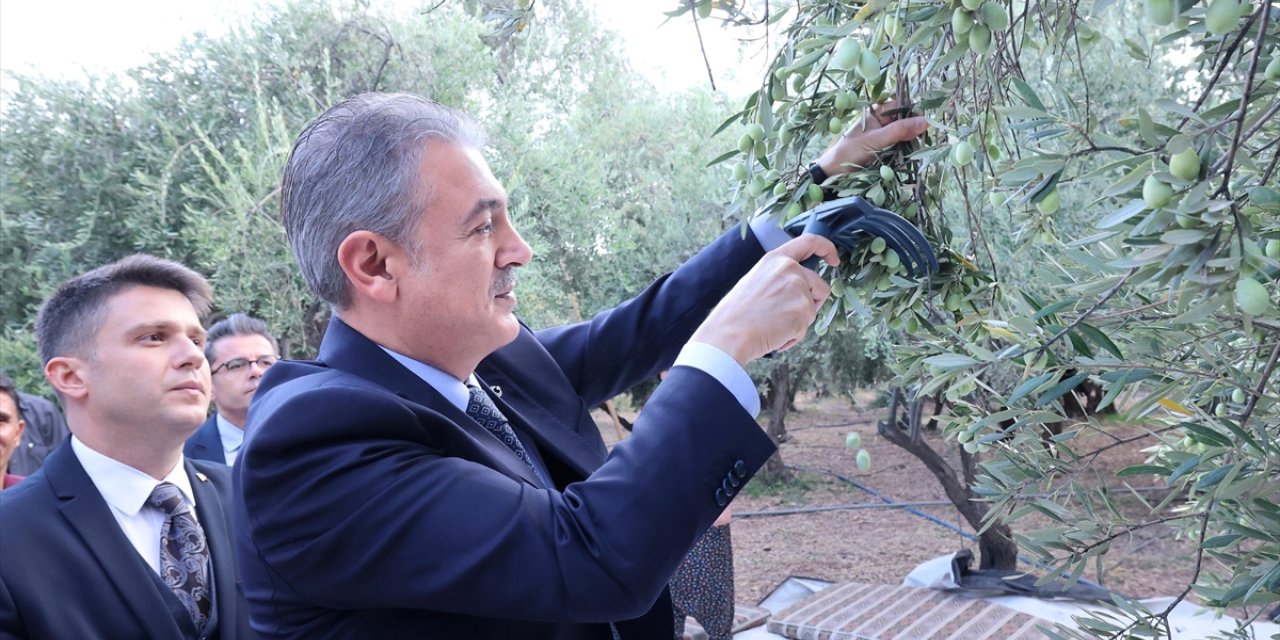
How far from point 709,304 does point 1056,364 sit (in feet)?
2.73

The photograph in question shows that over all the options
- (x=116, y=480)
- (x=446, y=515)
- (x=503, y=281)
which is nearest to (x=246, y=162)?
(x=116, y=480)

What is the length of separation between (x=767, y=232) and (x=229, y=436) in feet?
12.6

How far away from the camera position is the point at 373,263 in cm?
161

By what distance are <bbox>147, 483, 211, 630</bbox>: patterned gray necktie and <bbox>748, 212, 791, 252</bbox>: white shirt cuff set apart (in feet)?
5.63

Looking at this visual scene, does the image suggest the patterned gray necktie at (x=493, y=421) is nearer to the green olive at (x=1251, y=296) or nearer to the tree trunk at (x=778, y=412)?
the green olive at (x=1251, y=296)

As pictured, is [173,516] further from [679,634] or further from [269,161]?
[269,161]

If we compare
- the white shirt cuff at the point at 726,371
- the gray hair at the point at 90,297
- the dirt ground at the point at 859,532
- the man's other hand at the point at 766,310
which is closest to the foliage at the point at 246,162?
the dirt ground at the point at 859,532

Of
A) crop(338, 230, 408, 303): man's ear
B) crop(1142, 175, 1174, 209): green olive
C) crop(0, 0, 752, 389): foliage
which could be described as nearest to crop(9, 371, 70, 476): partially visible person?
crop(0, 0, 752, 389): foliage

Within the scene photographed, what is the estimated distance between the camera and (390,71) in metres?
8.98

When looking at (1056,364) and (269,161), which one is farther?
(269,161)

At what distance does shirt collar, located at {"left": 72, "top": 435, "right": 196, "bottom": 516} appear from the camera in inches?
104

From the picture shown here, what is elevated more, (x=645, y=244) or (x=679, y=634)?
(x=645, y=244)

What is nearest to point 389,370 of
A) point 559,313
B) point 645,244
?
point 559,313

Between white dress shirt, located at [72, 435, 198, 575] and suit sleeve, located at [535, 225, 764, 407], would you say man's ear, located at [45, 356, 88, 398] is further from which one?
suit sleeve, located at [535, 225, 764, 407]
